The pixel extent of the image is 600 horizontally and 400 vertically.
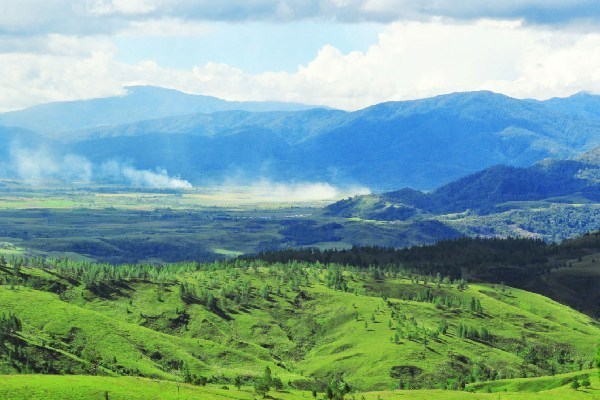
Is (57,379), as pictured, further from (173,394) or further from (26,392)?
(173,394)

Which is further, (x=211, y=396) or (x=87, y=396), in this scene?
(x=211, y=396)

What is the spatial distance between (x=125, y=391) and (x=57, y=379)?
50.8ft

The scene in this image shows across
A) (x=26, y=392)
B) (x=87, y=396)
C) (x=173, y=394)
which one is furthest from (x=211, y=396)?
(x=26, y=392)

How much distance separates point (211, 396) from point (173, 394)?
415 inches

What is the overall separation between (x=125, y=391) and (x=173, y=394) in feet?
36.1

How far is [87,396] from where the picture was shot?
17912 centimetres

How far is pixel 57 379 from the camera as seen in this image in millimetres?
186125

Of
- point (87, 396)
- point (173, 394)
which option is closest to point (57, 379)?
point (87, 396)

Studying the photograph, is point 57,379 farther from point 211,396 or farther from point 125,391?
point 211,396

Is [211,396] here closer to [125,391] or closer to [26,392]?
[125,391]

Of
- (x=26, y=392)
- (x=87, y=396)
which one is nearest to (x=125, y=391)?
(x=87, y=396)

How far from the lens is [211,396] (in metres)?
196

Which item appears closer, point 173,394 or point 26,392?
point 26,392

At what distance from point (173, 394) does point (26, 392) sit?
32.1 metres
